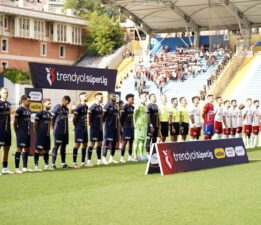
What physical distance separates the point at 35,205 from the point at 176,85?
38062 mm

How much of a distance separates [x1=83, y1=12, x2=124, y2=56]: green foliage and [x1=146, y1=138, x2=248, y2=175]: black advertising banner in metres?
47.1

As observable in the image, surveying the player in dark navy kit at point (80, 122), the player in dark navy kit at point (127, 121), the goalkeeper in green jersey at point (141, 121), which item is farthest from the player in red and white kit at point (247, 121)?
the player in dark navy kit at point (80, 122)

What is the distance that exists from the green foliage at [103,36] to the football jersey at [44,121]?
48.1 m

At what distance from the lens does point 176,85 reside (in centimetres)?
4747

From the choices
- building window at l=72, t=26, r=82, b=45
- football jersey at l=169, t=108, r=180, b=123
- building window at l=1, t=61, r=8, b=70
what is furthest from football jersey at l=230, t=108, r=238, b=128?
building window at l=72, t=26, r=82, b=45

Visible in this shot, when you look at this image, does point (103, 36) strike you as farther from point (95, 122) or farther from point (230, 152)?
point (230, 152)

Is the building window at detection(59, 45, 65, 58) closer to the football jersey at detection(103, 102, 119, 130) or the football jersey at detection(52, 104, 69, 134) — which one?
the football jersey at detection(103, 102, 119, 130)

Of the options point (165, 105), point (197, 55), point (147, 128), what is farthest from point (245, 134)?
point (197, 55)

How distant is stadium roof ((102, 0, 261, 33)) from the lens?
46188 millimetres

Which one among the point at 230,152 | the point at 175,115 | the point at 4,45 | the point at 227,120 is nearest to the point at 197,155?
the point at 230,152

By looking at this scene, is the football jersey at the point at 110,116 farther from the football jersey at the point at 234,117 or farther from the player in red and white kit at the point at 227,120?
the football jersey at the point at 234,117

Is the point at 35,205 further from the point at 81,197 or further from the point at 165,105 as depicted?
the point at 165,105

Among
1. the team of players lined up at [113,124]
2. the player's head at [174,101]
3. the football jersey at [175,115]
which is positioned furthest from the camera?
the football jersey at [175,115]

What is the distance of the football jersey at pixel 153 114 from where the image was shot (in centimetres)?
1836
